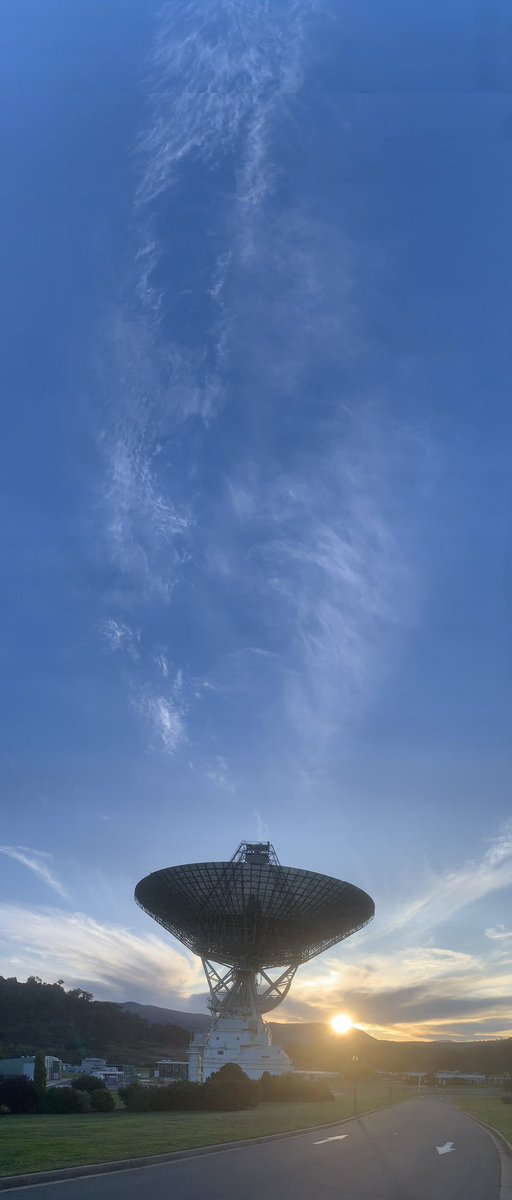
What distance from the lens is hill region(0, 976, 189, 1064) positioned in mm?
139875

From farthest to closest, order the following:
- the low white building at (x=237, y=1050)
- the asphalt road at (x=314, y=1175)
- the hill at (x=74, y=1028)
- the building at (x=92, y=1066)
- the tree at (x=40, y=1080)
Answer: the hill at (x=74, y=1028)
the building at (x=92, y=1066)
the low white building at (x=237, y=1050)
the tree at (x=40, y=1080)
the asphalt road at (x=314, y=1175)

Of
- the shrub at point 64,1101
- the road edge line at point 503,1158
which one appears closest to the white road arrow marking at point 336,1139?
the road edge line at point 503,1158

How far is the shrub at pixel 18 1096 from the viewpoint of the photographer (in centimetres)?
4184

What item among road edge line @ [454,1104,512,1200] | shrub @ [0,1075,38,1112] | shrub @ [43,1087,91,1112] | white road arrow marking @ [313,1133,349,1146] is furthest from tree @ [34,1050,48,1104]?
road edge line @ [454,1104,512,1200]

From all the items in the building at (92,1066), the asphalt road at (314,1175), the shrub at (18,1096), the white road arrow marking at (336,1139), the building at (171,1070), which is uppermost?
the asphalt road at (314,1175)

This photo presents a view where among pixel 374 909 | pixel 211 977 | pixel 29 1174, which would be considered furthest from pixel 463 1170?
pixel 211 977

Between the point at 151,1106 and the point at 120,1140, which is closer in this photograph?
the point at 120,1140

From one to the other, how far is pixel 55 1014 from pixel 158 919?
111m

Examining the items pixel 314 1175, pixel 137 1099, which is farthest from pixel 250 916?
pixel 314 1175

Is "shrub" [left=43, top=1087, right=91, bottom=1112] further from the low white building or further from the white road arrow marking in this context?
the low white building

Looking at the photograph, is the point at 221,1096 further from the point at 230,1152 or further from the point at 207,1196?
the point at 207,1196

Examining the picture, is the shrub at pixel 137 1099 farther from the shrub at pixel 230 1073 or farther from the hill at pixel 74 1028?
the hill at pixel 74 1028

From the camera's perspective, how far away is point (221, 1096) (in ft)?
156

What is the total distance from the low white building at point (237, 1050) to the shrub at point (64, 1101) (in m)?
28.5
